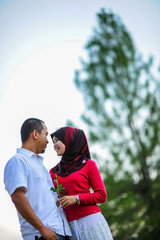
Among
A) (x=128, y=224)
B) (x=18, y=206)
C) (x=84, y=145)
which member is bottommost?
(x=128, y=224)

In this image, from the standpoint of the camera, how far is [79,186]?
216 centimetres

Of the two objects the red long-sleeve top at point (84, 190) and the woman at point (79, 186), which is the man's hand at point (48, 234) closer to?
the woman at point (79, 186)

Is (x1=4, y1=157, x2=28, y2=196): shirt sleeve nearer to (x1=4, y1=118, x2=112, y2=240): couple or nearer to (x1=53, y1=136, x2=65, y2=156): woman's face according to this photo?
(x1=4, y1=118, x2=112, y2=240): couple

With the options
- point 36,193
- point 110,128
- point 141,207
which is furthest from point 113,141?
point 36,193

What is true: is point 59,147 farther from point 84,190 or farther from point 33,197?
point 33,197

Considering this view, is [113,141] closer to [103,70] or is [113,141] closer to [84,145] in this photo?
[103,70]

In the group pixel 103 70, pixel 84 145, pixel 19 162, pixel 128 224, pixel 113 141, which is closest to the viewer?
pixel 19 162

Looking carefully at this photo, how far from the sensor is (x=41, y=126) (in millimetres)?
2131

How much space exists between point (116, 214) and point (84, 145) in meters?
7.27

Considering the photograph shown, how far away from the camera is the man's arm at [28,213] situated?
1629 mm

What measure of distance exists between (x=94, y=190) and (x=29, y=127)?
0.72 metres

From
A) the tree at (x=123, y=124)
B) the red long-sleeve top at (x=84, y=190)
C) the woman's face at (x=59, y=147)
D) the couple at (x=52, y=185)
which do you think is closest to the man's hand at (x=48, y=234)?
the couple at (x=52, y=185)

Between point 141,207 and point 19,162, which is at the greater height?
point 19,162

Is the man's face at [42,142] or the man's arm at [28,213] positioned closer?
the man's arm at [28,213]
